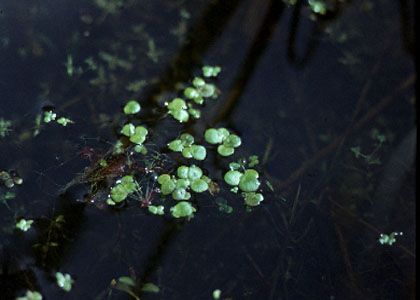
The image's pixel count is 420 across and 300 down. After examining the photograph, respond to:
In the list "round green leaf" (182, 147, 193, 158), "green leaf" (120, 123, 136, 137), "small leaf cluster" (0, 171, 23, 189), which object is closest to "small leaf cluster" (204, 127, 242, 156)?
"round green leaf" (182, 147, 193, 158)

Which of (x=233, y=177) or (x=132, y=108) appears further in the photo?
(x=132, y=108)

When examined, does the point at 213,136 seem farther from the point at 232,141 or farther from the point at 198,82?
the point at 198,82

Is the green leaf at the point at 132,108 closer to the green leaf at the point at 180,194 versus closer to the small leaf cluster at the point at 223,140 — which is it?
the small leaf cluster at the point at 223,140

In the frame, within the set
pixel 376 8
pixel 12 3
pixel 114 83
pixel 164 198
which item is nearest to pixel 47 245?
pixel 164 198

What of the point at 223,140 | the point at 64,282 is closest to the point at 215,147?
the point at 223,140

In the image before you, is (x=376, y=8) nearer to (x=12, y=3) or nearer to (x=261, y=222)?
(x=261, y=222)

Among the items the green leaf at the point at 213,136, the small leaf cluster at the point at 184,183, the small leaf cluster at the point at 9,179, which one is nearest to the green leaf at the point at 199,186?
the small leaf cluster at the point at 184,183
